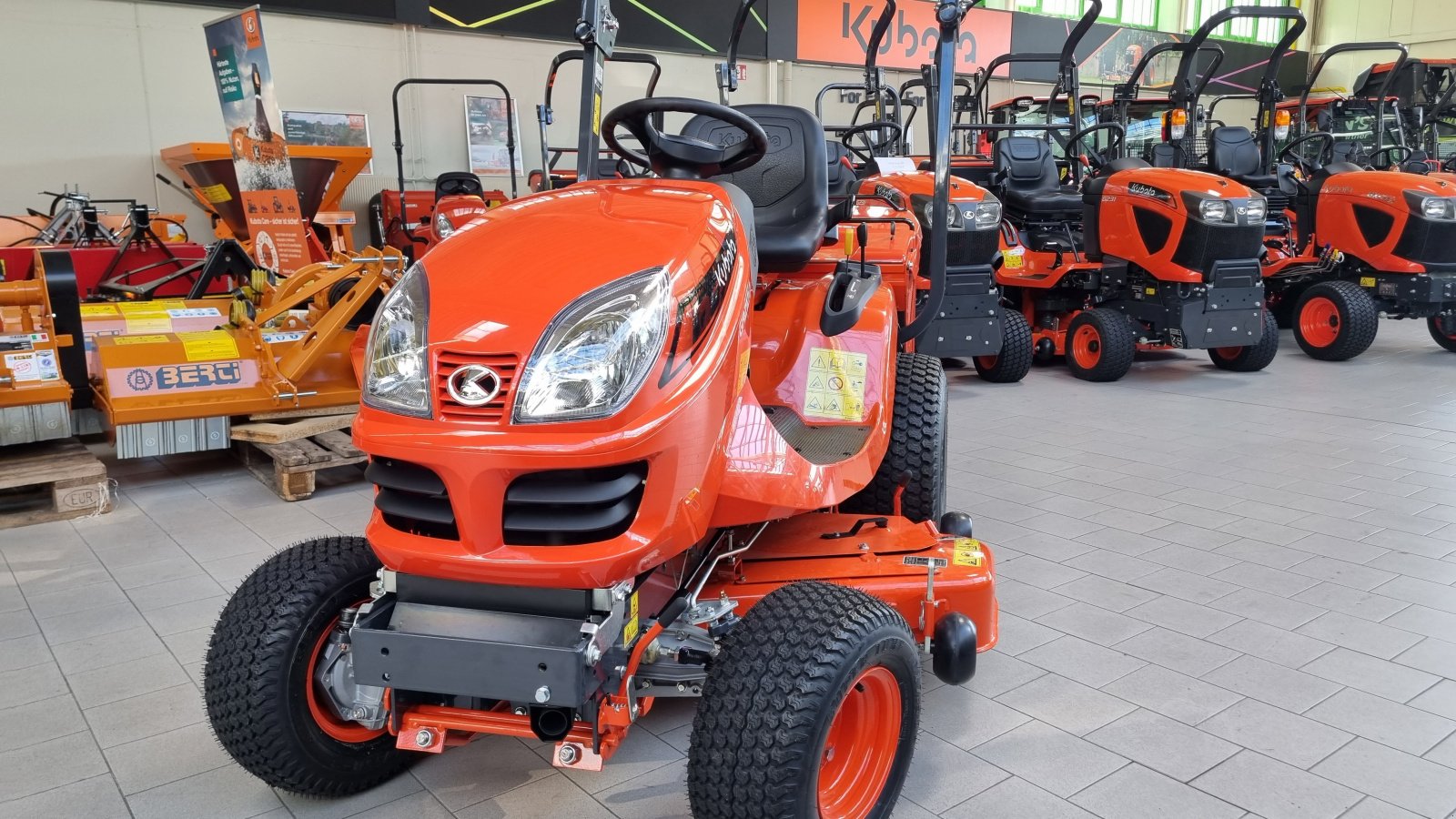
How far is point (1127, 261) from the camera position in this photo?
22.0 feet

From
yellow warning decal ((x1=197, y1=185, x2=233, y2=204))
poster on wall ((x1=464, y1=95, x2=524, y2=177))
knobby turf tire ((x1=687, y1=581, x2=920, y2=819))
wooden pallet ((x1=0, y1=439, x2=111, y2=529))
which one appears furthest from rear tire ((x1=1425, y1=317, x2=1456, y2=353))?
yellow warning decal ((x1=197, y1=185, x2=233, y2=204))

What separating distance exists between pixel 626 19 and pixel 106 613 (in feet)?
34.5

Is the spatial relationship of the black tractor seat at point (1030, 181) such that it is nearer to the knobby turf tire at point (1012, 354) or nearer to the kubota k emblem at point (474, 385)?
the knobby turf tire at point (1012, 354)

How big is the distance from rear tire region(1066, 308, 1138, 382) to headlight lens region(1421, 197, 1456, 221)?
204 cm

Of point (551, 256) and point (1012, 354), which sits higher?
point (551, 256)

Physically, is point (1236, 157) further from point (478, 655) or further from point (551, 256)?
point (478, 655)

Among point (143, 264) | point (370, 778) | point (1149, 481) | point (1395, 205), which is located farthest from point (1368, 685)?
point (143, 264)

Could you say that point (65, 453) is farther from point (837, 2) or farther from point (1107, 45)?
point (1107, 45)

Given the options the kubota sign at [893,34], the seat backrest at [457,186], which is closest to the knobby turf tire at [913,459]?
the seat backrest at [457,186]

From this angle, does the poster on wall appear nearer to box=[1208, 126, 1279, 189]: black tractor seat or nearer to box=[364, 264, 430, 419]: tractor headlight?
box=[1208, 126, 1279, 189]: black tractor seat

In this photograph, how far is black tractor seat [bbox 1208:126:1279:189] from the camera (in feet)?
26.3

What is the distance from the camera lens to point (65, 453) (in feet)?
14.2

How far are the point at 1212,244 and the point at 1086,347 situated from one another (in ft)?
3.25

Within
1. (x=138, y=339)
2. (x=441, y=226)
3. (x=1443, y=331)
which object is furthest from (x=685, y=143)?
(x=1443, y=331)
